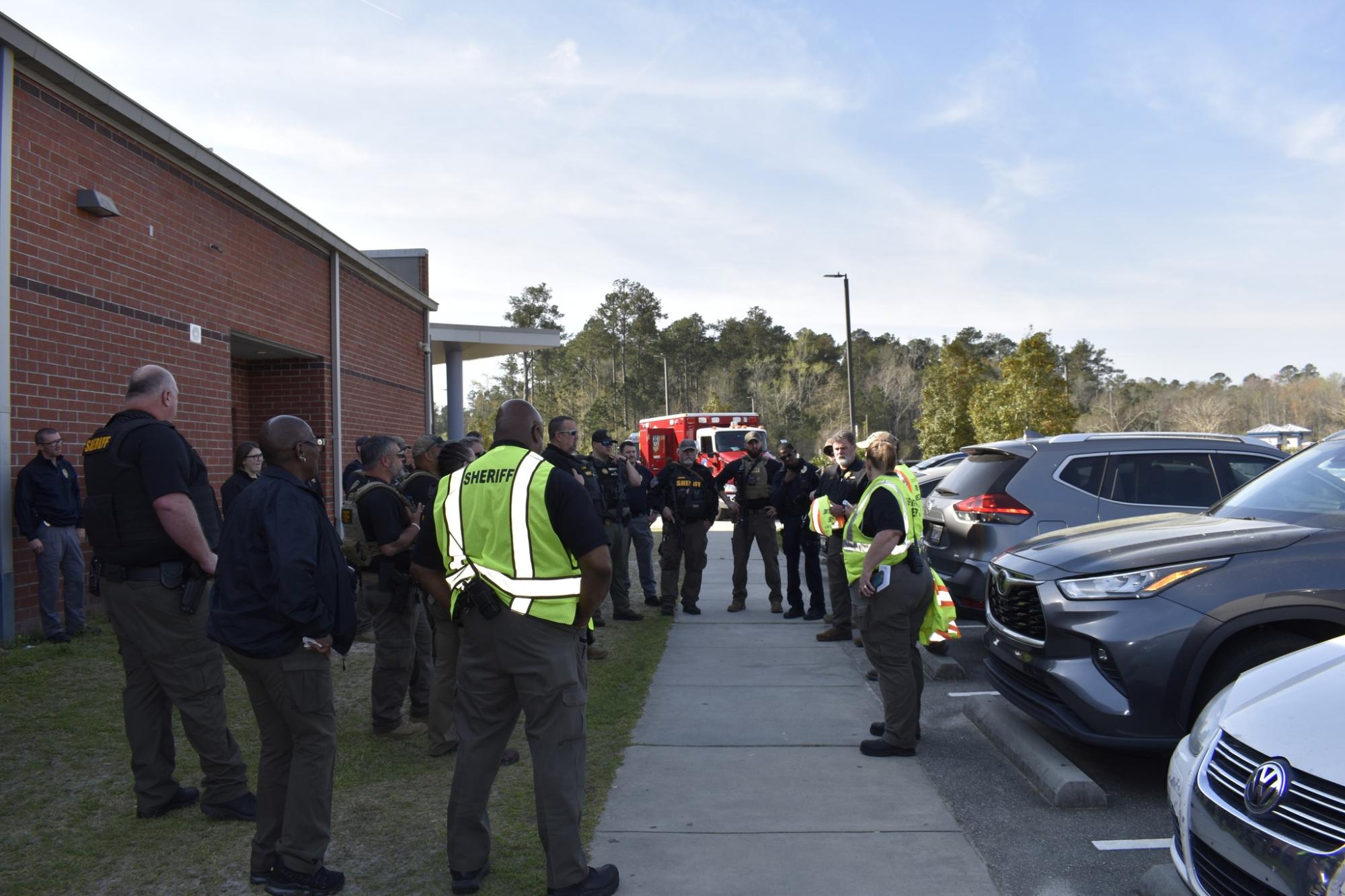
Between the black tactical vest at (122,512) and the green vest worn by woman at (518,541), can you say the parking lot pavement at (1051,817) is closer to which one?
the green vest worn by woman at (518,541)

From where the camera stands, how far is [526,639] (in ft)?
12.1

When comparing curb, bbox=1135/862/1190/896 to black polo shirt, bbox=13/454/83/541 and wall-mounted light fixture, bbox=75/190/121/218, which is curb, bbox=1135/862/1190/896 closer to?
black polo shirt, bbox=13/454/83/541

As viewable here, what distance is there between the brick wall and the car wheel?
812 cm

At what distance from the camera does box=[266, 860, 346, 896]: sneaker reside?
377cm

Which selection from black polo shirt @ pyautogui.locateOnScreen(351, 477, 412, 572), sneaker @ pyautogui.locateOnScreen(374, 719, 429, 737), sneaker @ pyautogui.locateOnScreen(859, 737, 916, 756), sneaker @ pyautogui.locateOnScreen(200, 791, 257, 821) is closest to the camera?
sneaker @ pyautogui.locateOnScreen(200, 791, 257, 821)

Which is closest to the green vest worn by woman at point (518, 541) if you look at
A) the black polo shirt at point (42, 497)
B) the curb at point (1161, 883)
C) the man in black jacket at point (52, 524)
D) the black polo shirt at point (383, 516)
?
the black polo shirt at point (383, 516)

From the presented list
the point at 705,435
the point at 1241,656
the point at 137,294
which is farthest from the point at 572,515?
the point at 705,435

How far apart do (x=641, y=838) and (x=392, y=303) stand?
547 inches

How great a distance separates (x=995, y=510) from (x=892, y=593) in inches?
101

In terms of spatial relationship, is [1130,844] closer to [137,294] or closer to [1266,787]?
[1266,787]

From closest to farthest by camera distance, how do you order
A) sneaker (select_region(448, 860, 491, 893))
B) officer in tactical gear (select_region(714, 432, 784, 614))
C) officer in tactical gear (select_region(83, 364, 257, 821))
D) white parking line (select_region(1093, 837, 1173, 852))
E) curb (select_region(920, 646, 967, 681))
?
sneaker (select_region(448, 860, 491, 893))
white parking line (select_region(1093, 837, 1173, 852))
officer in tactical gear (select_region(83, 364, 257, 821))
curb (select_region(920, 646, 967, 681))
officer in tactical gear (select_region(714, 432, 784, 614))

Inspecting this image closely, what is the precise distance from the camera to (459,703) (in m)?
3.87

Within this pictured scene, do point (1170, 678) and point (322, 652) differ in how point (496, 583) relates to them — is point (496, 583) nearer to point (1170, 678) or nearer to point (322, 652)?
point (322, 652)

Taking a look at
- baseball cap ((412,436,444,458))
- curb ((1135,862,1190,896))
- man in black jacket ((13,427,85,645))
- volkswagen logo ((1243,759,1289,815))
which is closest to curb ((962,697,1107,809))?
curb ((1135,862,1190,896))
